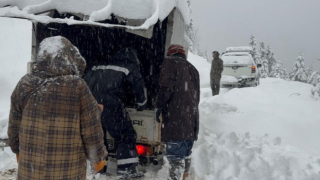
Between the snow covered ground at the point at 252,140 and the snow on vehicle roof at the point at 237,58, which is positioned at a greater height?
the snow on vehicle roof at the point at 237,58

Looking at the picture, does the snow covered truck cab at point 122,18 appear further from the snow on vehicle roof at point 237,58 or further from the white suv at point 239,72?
the snow on vehicle roof at point 237,58

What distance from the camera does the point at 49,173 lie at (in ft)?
7.09

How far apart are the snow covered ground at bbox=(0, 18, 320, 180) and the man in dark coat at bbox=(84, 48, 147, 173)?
0.66 metres

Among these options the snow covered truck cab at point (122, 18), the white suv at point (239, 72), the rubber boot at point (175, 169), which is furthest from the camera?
the white suv at point (239, 72)

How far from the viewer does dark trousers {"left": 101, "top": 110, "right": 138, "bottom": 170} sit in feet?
12.9

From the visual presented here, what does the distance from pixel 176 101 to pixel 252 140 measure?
7.68 feet

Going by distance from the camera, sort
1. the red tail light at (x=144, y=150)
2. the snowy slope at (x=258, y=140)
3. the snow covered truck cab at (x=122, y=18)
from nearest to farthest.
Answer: the snow covered truck cab at (x=122, y=18), the snowy slope at (x=258, y=140), the red tail light at (x=144, y=150)

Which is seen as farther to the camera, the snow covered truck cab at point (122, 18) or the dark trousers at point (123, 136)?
the dark trousers at point (123, 136)

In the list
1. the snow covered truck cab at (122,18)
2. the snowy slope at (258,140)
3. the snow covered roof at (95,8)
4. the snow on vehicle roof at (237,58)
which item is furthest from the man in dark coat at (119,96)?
the snow on vehicle roof at (237,58)

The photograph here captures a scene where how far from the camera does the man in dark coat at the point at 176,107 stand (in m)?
3.67

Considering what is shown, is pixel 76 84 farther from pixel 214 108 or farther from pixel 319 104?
pixel 319 104

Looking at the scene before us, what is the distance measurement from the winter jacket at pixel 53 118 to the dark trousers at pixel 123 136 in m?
1.60

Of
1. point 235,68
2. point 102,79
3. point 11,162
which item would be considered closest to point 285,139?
point 102,79

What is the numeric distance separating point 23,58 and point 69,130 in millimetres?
11916
